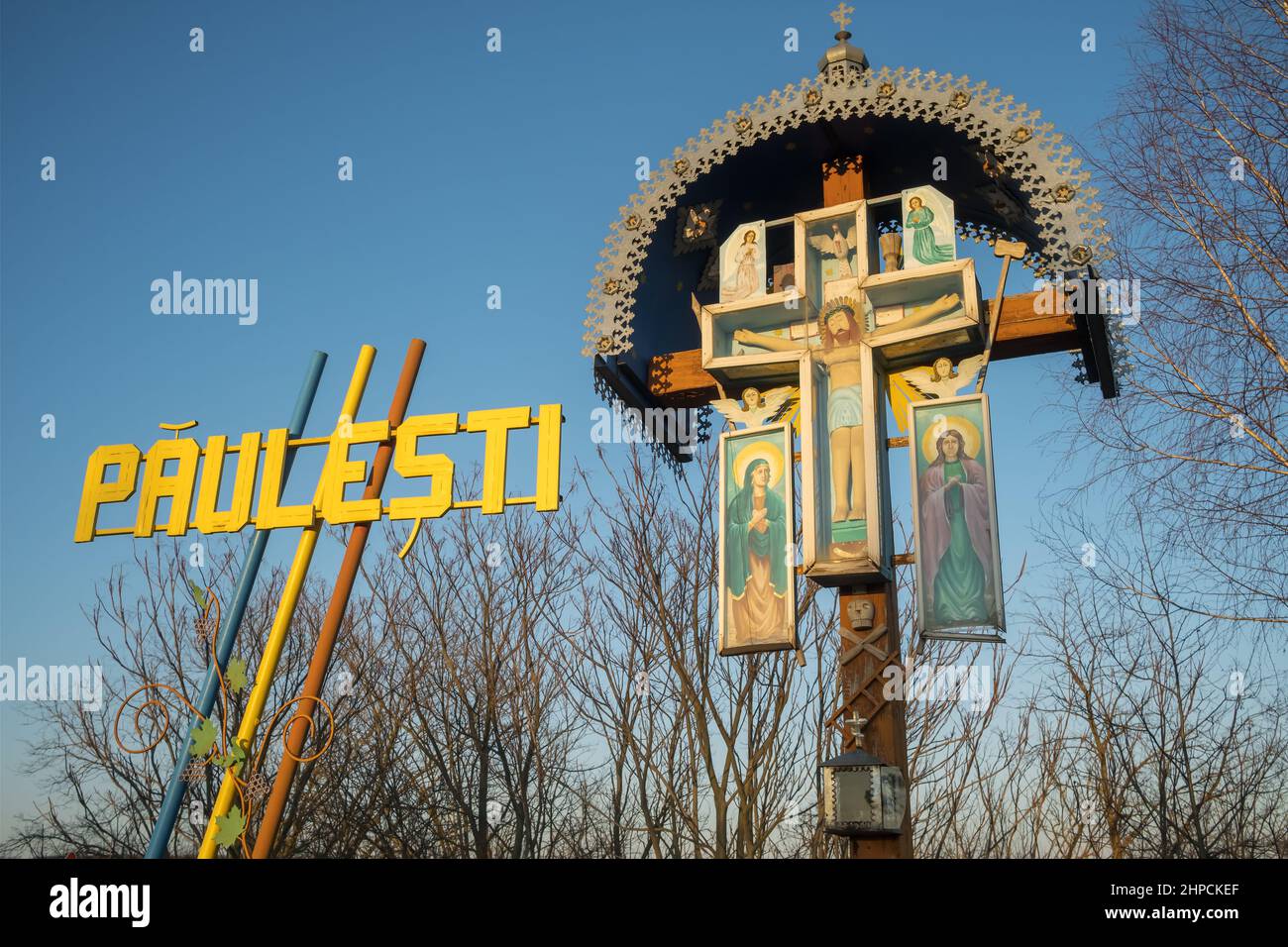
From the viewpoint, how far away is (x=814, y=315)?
26.2 feet

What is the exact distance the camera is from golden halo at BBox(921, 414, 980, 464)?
7035 millimetres

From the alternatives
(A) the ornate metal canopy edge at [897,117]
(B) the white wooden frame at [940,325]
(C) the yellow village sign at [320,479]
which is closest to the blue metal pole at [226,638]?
(C) the yellow village sign at [320,479]

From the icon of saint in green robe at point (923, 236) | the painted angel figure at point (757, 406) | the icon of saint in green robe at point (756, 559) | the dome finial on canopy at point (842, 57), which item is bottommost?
the icon of saint in green robe at point (756, 559)

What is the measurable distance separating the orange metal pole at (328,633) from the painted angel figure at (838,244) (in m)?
2.97

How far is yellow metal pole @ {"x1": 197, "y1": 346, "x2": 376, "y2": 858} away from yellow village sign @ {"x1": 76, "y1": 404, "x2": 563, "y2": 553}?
0.51 feet

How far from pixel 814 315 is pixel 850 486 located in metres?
1.39

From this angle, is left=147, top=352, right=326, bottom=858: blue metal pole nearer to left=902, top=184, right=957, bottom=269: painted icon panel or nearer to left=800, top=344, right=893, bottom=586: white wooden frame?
left=800, top=344, right=893, bottom=586: white wooden frame

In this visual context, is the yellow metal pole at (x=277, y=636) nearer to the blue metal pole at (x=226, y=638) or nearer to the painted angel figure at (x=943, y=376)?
the blue metal pole at (x=226, y=638)

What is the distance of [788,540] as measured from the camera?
7215 mm

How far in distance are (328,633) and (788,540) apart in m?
2.88

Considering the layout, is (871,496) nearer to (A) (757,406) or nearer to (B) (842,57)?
(A) (757,406)

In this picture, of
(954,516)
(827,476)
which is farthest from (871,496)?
(954,516)

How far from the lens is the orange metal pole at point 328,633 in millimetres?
6098

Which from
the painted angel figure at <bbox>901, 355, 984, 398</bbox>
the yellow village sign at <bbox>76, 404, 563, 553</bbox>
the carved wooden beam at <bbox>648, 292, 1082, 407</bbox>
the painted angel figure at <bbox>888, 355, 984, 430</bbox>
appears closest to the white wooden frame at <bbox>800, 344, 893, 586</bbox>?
the painted angel figure at <bbox>888, 355, 984, 430</bbox>
